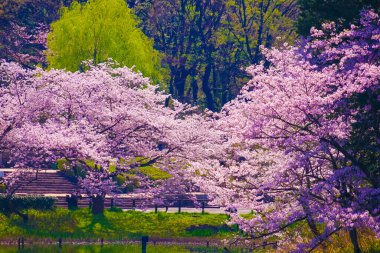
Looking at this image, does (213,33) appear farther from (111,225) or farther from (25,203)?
(25,203)

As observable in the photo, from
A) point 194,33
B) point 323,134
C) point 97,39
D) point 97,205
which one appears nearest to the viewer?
point 323,134

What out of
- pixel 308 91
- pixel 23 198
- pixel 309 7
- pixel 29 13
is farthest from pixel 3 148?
pixel 29 13

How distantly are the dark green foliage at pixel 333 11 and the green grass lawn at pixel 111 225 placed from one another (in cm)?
1481

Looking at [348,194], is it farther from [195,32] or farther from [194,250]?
[195,32]

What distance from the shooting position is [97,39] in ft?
187

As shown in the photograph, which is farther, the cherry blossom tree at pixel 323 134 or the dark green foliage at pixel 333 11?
the dark green foliage at pixel 333 11

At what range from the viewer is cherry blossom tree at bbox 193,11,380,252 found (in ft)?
81.7

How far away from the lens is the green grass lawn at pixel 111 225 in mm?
44031

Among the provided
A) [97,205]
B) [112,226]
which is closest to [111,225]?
[112,226]

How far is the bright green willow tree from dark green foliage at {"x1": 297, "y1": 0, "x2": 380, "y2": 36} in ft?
76.4

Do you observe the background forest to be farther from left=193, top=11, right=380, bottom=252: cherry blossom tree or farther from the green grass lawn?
left=193, top=11, right=380, bottom=252: cherry blossom tree

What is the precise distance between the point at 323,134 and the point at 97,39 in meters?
34.1

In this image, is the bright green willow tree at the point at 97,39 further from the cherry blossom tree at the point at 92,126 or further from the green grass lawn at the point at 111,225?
the green grass lawn at the point at 111,225

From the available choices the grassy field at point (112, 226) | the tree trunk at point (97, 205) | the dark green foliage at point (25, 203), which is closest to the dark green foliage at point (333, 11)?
the grassy field at point (112, 226)
